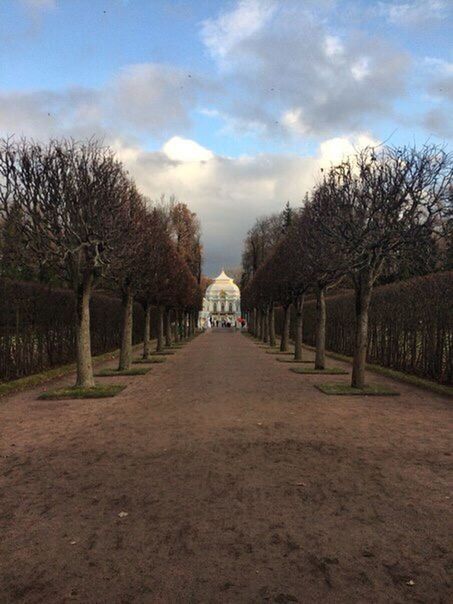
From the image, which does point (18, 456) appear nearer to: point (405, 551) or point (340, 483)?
point (340, 483)

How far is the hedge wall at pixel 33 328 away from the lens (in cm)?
1633

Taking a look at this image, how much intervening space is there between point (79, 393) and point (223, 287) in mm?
136169

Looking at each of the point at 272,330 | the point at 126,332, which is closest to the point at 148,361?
the point at 126,332

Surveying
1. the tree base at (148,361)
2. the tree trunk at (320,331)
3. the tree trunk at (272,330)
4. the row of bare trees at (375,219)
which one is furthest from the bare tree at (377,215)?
the tree trunk at (272,330)

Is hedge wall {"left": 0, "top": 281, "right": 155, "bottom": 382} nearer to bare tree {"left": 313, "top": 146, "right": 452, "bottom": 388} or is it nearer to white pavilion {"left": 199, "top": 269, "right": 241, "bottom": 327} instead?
bare tree {"left": 313, "top": 146, "right": 452, "bottom": 388}

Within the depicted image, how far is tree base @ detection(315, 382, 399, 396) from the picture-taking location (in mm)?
13969

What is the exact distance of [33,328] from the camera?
1825 cm

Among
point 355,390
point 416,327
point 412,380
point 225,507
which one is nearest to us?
point 225,507

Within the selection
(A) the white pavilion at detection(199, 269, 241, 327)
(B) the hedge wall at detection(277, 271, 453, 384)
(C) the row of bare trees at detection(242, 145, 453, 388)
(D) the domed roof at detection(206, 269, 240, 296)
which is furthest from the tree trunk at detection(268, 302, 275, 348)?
(D) the domed roof at detection(206, 269, 240, 296)

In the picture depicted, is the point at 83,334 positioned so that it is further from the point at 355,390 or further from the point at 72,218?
the point at 355,390

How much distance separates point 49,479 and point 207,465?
6.02 ft

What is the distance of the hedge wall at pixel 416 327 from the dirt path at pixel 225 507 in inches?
215

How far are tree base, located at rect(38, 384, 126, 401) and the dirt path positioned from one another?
7.55 ft

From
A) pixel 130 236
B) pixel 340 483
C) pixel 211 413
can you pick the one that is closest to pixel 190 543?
pixel 340 483
